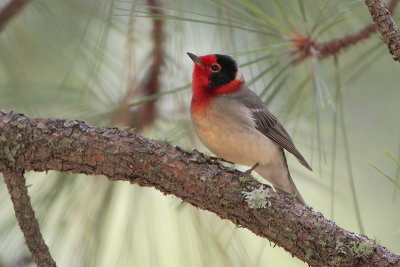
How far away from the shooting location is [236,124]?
3.12 m

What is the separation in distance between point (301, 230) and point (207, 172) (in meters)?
0.48

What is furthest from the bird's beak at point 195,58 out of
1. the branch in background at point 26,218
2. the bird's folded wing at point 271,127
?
the branch in background at point 26,218

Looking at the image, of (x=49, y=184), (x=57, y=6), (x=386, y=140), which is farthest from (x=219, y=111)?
(x=386, y=140)

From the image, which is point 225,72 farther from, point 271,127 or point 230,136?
point 230,136

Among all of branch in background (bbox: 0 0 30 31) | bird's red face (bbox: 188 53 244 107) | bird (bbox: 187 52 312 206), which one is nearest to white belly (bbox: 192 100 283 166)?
bird (bbox: 187 52 312 206)

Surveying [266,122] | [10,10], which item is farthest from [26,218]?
[266,122]

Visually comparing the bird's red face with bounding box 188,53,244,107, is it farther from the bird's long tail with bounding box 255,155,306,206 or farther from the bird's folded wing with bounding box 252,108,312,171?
the bird's long tail with bounding box 255,155,306,206

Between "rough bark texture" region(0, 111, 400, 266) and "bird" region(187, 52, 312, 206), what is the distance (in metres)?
0.78

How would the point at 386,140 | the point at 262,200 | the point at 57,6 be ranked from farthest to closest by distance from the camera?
the point at 386,140 < the point at 57,6 < the point at 262,200

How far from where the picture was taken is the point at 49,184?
9.87 ft

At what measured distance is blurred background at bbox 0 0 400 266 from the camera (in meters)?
2.90

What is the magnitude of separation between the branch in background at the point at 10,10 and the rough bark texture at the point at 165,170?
3.54ft

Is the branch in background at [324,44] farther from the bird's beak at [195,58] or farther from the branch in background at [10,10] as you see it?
the branch in background at [10,10]

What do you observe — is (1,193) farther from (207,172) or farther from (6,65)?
(207,172)
